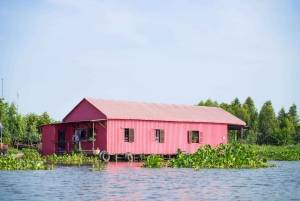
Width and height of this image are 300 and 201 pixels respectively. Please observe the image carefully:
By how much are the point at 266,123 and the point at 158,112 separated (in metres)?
33.2

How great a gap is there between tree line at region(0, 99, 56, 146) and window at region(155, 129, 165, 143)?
640 inches

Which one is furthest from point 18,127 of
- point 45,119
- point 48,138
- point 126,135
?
point 126,135

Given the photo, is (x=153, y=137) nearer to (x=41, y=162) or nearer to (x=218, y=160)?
(x=218, y=160)

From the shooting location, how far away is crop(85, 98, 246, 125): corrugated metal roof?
126 ft

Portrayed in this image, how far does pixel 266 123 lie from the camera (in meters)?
70.4

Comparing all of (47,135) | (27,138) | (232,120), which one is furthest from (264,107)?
(47,135)

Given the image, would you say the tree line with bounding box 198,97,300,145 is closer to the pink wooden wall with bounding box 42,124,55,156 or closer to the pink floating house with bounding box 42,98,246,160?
the pink floating house with bounding box 42,98,246,160

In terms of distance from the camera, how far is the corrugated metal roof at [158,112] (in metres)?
38.3

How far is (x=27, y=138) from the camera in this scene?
180ft

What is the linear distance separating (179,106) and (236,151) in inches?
618

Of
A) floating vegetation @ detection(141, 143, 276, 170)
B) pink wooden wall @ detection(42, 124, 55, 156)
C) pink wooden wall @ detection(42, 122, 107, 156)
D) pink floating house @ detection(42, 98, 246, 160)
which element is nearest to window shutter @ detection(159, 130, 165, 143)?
pink floating house @ detection(42, 98, 246, 160)

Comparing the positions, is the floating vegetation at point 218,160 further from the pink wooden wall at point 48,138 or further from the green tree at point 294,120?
the green tree at point 294,120

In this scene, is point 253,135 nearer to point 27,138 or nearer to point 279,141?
point 279,141

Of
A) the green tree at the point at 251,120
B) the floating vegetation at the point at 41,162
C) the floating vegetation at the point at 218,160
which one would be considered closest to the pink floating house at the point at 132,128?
the floating vegetation at the point at 41,162
